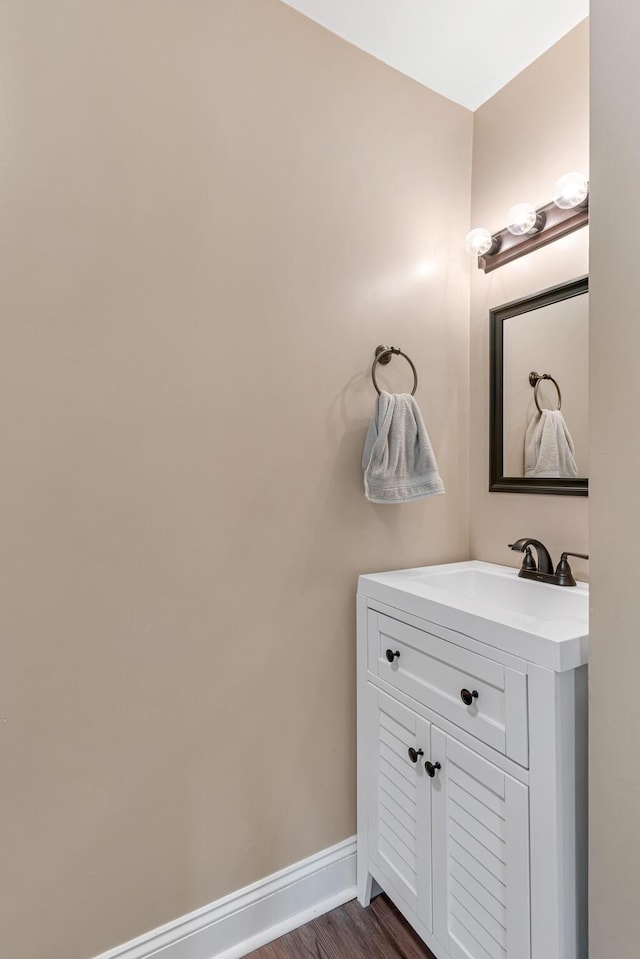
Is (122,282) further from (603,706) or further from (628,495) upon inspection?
(603,706)

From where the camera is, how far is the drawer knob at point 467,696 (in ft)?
3.40

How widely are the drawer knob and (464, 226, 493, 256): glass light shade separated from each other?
1337 millimetres

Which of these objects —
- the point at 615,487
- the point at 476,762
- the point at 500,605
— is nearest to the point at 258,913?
the point at 476,762

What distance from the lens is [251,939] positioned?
4.23ft

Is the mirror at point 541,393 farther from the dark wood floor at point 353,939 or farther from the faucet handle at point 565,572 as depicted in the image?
the dark wood floor at point 353,939

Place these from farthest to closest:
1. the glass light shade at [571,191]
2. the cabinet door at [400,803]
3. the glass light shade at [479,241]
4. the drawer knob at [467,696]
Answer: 1. the glass light shade at [479,241]
2. the glass light shade at [571,191]
3. the cabinet door at [400,803]
4. the drawer knob at [467,696]

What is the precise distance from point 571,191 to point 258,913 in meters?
2.11

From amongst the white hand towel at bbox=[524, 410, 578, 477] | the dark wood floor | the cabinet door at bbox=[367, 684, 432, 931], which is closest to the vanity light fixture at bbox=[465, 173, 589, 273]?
the white hand towel at bbox=[524, 410, 578, 477]

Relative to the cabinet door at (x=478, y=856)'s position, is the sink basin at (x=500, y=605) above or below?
above

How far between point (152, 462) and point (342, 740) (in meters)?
0.99

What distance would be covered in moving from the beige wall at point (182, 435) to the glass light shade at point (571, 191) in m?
0.44

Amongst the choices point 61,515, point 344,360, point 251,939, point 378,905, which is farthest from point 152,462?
point 378,905

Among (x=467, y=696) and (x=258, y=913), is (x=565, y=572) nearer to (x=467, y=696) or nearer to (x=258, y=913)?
(x=467, y=696)

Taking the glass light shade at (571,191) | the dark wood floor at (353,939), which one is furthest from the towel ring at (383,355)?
the dark wood floor at (353,939)
